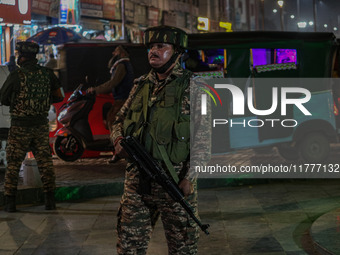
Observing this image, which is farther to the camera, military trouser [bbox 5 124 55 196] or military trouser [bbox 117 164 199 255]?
military trouser [bbox 5 124 55 196]

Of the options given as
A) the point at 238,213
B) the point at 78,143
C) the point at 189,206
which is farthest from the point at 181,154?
the point at 78,143

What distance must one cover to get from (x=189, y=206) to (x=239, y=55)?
25.2 feet

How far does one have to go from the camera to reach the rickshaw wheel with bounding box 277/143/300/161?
1177 centimetres

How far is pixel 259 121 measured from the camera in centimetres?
1132

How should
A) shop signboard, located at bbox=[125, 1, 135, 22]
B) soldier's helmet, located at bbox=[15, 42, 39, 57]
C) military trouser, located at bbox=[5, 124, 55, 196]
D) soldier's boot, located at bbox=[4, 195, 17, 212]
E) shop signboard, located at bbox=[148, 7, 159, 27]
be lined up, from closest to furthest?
soldier's helmet, located at bbox=[15, 42, 39, 57], military trouser, located at bbox=[5, 124, 55, 196], soldier's boot, located at bbox=[4, 195, 17, 212], shop signboard, located at bbox=[125, 1, 135, 22], shop signboard, located at bbox=[148, 7, 159, 27]

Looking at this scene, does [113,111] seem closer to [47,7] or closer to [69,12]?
[47,7]

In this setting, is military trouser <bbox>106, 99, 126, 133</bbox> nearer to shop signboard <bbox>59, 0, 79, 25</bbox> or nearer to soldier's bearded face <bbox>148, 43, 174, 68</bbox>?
soldier's bearded face <bbox>148, 43, 174, 68</bbox>

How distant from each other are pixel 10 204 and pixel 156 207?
445 centimetres

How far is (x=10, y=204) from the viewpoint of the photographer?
26.4 feet

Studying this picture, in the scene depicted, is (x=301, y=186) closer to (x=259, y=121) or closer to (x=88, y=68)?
(x=259, y=121)

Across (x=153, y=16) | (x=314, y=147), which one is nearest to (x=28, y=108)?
(x=314, y=147)

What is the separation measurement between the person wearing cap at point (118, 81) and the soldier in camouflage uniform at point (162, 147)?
24.8 feet

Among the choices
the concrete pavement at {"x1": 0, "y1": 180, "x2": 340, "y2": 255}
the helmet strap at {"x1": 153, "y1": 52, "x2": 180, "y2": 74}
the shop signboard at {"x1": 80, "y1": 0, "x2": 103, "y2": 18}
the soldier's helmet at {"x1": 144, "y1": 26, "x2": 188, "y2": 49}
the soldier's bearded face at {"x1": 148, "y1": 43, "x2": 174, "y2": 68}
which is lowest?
the concrete pavement at {"x1": 0, "y1": 180, "x2": 340, "y2": 255}

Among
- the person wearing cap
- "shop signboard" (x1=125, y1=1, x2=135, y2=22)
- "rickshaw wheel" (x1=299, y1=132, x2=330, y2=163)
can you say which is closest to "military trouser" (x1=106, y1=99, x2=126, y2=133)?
the person wearing cap
